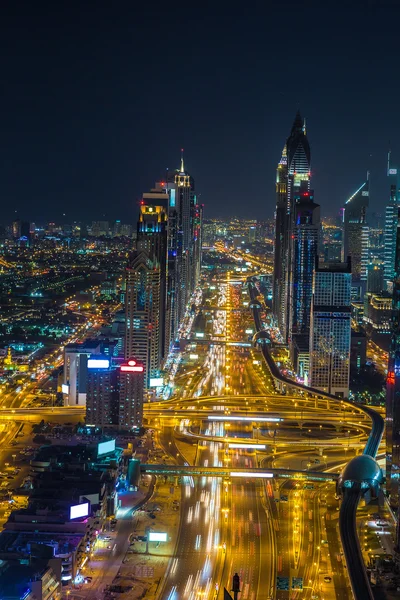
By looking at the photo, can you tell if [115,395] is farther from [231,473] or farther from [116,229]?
[116,229]

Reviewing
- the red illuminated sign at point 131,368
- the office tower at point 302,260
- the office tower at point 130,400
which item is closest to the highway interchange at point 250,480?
the office tower at point 130,400

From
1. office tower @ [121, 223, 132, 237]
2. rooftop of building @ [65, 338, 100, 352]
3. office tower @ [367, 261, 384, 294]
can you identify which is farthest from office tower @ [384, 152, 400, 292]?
office tower @ [121, 223, 132, 237]

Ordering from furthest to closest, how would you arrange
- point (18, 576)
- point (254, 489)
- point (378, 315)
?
point (378, 315) → point (254, 489) → point (18, 576)

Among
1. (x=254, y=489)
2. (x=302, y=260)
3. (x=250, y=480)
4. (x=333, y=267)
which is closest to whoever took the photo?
(x=254, y=489)

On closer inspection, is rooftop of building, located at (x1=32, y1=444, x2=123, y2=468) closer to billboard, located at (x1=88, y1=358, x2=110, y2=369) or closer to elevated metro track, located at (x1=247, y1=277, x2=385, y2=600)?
billboard, located at (x1=88, y1=358, x2=110, y2=369)

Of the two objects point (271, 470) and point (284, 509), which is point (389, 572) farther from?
point (271, 470)

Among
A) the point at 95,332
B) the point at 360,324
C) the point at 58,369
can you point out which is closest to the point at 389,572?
the point at 58,369

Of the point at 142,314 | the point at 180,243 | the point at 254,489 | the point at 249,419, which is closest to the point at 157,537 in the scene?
the point at 254,489
